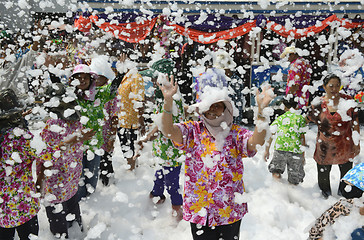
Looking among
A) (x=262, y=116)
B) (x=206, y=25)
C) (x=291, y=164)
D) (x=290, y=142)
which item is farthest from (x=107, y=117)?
(x=206, y=25)

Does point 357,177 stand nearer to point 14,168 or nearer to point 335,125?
point 335,125

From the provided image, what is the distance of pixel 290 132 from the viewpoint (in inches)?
154

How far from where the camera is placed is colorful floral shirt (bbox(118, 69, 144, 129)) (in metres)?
4.10

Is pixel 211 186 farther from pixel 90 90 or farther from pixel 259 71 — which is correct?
pixel 259 71

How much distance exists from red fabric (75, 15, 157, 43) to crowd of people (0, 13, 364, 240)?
275cm

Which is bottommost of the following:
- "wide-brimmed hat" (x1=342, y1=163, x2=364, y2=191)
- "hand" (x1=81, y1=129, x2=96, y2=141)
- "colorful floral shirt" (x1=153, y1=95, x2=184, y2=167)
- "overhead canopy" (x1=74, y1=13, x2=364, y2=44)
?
"colorful floral shirt" (x1=153, y1=95, x2=184, y2=167)

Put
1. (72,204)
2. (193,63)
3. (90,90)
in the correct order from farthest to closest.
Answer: (193,63)
(90,90)
(72,204)

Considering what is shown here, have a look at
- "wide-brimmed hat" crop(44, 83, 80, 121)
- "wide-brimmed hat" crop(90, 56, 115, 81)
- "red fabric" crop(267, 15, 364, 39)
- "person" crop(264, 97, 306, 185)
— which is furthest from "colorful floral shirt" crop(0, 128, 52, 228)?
"red fabric" crop(267, 15, 364, 39)

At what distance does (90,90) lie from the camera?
3.15 m

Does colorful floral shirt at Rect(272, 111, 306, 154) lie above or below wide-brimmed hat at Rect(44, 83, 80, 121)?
below

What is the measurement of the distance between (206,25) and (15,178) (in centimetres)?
594

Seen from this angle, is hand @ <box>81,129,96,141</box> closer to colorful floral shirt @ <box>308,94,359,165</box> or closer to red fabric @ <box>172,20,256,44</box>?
colorful floral shirt @ <box>308,94,359,165</box>

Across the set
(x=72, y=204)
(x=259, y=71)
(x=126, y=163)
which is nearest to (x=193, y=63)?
(x=259, y=71)

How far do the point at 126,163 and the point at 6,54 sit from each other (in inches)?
133
